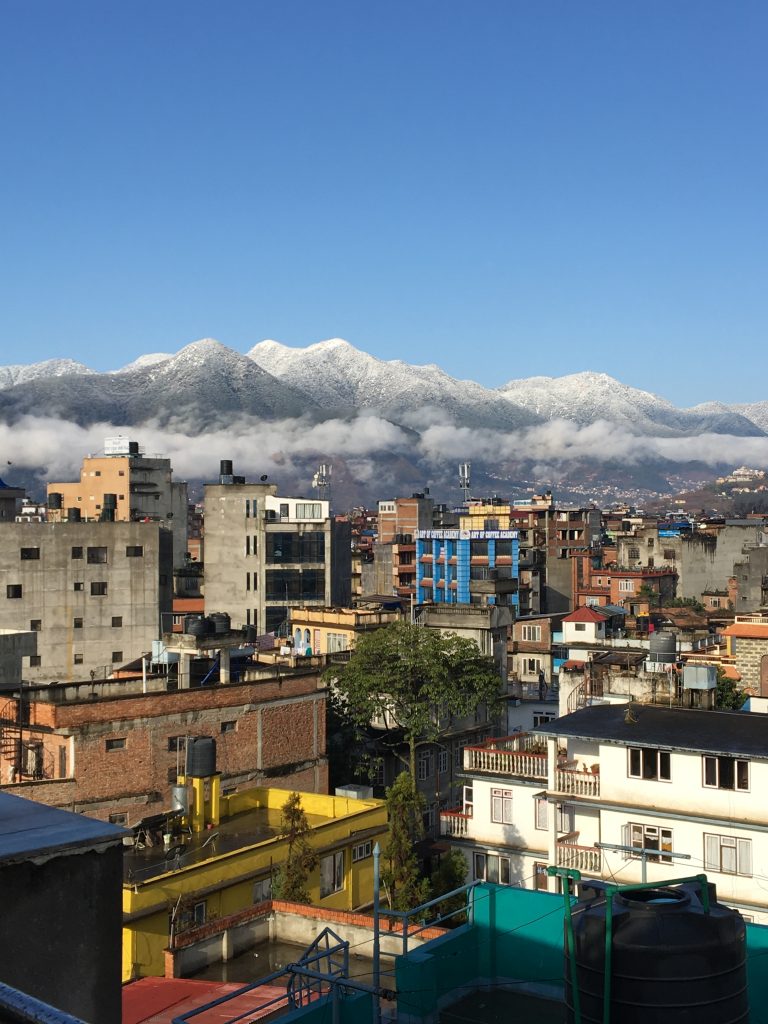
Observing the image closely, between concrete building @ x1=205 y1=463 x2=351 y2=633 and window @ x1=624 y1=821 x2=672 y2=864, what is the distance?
5839cm

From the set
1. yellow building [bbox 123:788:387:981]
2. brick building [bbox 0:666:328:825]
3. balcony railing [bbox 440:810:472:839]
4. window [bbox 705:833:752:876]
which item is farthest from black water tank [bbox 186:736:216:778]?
window [bbox 705:833:752:876]

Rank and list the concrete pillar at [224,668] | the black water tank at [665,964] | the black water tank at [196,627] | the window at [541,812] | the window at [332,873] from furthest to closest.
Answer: the black water tank at [196,627] < the concrete pillar at [224,668] < the window at [332,873] < the window at [541,812] < the black water tank at [665,964]

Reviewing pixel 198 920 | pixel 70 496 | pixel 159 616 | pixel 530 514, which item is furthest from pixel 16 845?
pixel 70 496

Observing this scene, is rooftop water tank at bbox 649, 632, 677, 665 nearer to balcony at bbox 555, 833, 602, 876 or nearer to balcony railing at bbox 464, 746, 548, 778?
balcony railing at bbox 464, 746, 548, 778

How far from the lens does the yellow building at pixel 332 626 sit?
6136 cm

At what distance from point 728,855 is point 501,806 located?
7507 millimetres

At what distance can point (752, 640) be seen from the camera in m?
52.0

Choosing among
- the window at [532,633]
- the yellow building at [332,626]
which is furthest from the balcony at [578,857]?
the window at [532,633]

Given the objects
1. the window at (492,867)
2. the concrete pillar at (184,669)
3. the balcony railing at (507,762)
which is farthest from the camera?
the concrete pillar at (184,669)

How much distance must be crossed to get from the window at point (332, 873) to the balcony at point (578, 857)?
660 cm

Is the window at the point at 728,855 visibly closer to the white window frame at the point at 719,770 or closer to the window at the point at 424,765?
the white window frame at the point at 719,770

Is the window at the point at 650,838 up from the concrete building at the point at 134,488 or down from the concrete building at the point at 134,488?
down

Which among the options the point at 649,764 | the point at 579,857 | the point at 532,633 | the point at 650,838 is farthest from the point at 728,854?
the point at 532,633

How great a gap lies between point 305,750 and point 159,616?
33587 millimetres
